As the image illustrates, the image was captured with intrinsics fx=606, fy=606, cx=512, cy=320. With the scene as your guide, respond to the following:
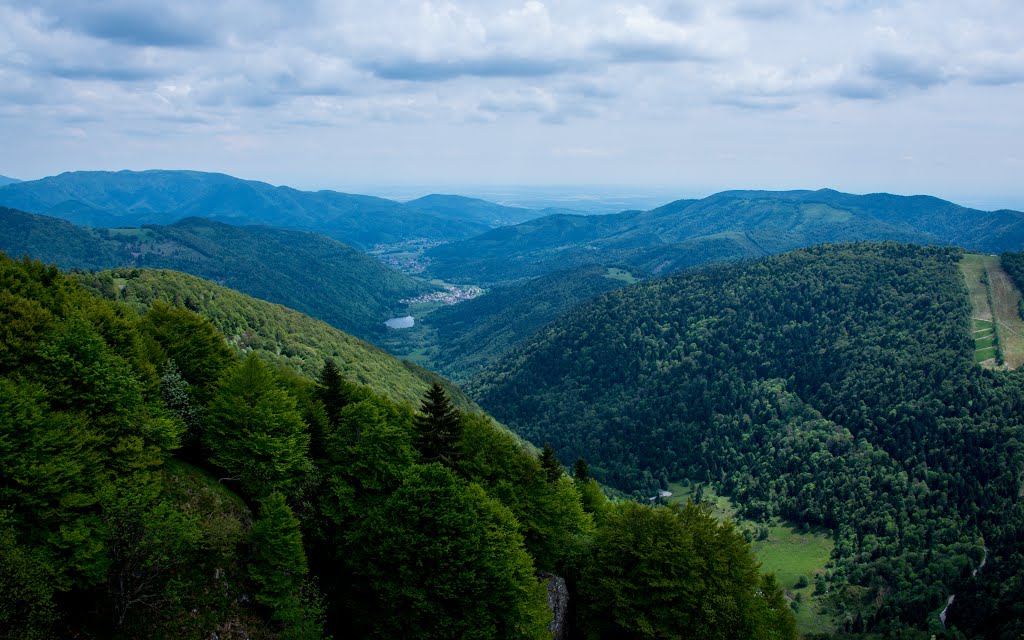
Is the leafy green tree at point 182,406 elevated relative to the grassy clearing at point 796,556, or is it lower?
elevated

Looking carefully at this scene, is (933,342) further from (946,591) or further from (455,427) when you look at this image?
(455,427)

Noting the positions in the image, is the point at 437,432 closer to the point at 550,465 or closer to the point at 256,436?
the point at 256,436

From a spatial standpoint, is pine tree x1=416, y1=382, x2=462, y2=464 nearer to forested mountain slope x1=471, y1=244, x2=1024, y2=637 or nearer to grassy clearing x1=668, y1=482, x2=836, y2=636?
forested mountain slope x1=471, y1=244, x2=1024, y2=637

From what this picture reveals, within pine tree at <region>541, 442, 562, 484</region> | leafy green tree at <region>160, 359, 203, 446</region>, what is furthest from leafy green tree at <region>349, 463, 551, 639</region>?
pine tree at <region>541, 442, 562, 484</region>

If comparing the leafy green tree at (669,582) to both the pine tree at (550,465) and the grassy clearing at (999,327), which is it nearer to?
the pine tree at (550,465)

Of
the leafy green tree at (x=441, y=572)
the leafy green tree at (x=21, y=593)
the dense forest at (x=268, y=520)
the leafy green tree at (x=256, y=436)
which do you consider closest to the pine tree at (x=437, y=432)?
the dense forest at (x=268, y=520)

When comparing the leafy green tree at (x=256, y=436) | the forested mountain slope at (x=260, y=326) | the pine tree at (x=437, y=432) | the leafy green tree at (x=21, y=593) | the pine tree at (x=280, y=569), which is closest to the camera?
the leafy green tree at (x=21, y=593)
